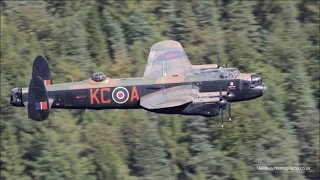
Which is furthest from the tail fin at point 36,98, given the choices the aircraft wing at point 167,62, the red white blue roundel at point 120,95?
the aircraft wing at point 167,62

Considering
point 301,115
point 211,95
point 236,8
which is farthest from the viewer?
point 236,8

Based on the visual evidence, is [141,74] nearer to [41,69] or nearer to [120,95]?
[41,69]

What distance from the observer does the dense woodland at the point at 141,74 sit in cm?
7150

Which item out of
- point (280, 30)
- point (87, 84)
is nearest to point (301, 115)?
point (280, 30)

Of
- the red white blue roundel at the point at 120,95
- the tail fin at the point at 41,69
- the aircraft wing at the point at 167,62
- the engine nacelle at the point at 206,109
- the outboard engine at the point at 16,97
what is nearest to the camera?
the engine nacelle at the point at 206,109

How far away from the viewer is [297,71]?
85.2m

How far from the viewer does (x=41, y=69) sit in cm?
4438

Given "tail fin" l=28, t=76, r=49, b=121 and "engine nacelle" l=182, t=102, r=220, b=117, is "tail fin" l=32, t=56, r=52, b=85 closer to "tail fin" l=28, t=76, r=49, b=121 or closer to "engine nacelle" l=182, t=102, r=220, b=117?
"tail fin" l=28, t=76, r=49, b=121

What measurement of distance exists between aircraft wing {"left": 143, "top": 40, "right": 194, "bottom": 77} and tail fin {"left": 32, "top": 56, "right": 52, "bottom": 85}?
4534 mm

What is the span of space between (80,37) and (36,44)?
457cm

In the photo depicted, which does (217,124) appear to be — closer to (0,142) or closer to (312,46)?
(0,142)

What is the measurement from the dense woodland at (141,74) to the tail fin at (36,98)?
26.8 m

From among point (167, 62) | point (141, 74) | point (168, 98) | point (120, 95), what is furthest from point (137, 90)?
point (141, 74)

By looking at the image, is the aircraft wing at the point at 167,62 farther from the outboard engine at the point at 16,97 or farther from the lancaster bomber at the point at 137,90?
the outboard engine at the point at 16,97
